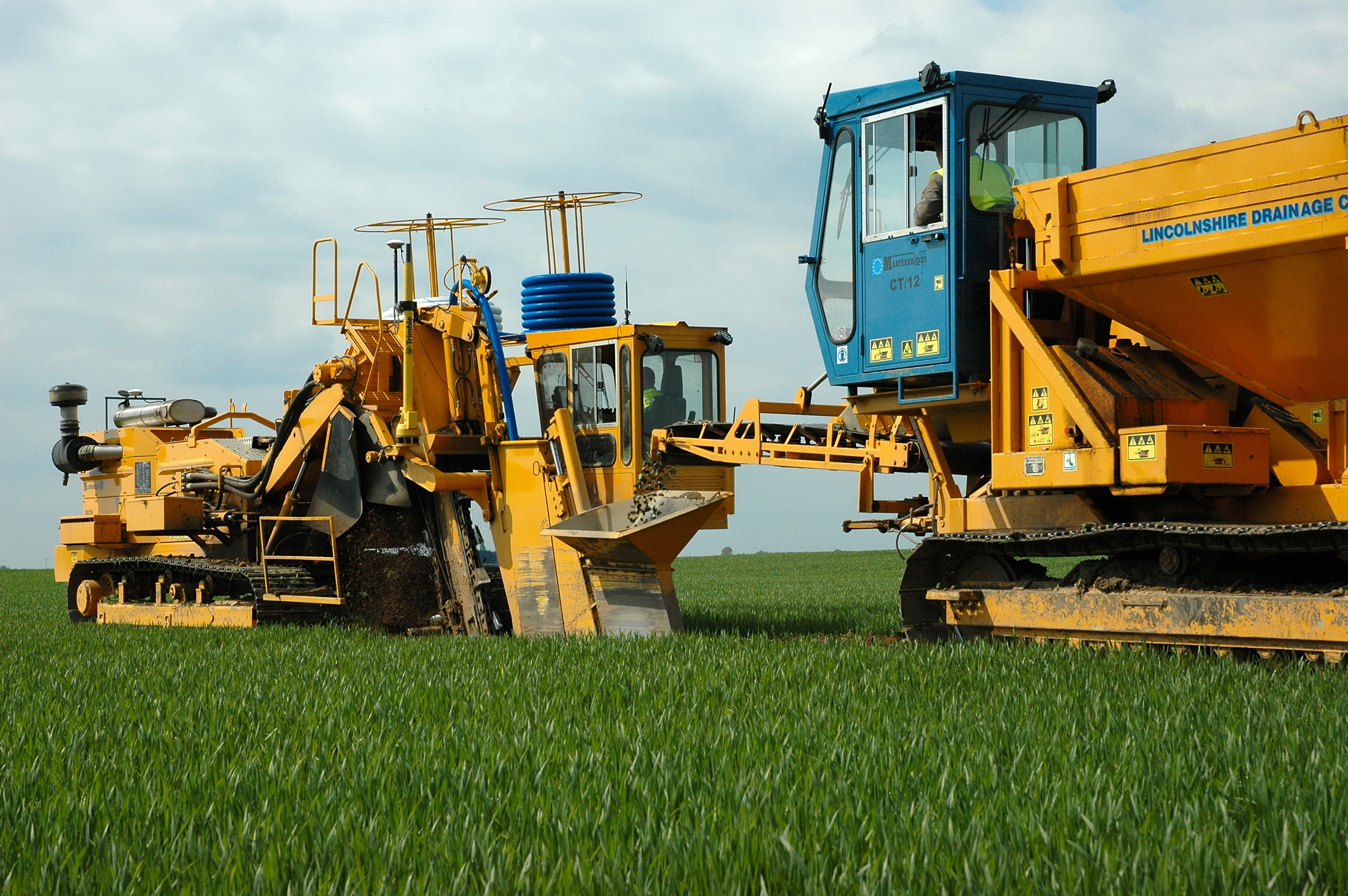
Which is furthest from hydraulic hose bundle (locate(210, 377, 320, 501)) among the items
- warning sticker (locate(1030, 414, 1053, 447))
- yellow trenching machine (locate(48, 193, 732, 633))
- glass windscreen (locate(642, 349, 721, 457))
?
warning sticker (locate(1030, 414, 1053, 447))

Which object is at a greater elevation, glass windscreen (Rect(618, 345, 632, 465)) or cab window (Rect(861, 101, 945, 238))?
cab window (Rect(861, 101, 945, 238))

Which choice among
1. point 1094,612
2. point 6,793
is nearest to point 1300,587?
point 1094,612

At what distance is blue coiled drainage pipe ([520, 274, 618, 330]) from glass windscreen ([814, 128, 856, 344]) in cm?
394

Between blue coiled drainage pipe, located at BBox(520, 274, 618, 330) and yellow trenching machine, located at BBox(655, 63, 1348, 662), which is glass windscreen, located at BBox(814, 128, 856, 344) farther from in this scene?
blue coiled drainage pipe, located at BBox(520, 274, 618, 330)

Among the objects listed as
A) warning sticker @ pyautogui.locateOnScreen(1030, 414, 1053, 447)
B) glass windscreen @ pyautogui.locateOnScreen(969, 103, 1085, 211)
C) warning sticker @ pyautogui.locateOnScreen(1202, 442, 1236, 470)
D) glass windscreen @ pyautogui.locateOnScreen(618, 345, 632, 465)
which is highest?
glass windscreen @ pyautogui.locateOnScreen(969, 103, 1085, 211)

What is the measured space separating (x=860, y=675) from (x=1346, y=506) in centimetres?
330

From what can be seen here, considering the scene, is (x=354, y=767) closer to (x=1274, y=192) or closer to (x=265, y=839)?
(x=265, y=839)

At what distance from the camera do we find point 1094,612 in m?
9.20

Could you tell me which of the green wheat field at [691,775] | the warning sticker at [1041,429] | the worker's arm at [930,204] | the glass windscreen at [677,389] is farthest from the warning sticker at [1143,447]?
the glass windscreen at [677,389]

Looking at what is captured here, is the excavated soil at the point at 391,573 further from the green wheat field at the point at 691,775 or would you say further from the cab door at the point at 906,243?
the cab door at the point at 906,243

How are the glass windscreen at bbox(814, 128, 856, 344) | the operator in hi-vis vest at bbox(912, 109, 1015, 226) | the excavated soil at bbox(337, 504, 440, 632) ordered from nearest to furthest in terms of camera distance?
the operator in hi-vis vest at bbox(912, 109, 1015, 226), the glass windscreen at bbox(814, 128, 856, 344), the excavated soil at bbox(337, 504, 440, 632)

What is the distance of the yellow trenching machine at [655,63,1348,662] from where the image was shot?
823 cm

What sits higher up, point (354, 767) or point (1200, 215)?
point (1200, 215)

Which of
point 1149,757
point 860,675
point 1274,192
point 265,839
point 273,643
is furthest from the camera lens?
point 273,643
